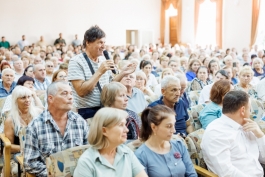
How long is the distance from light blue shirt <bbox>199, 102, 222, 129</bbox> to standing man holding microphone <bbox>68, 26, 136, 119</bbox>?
0.85m

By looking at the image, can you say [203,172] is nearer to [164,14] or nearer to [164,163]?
[164,163]

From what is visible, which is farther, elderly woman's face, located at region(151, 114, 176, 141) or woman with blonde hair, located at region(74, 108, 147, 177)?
elderly woman's face, located at region(151, 114, 176, 141)

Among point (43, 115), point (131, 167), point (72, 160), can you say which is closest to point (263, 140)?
point (131, 167)

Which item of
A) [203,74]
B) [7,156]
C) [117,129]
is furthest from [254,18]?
[117,129]

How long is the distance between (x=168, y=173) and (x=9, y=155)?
1.49 metres

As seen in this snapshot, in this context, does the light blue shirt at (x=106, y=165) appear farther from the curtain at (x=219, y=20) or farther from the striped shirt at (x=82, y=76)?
the curtain at (x=219, y=20)

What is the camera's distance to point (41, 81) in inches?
212

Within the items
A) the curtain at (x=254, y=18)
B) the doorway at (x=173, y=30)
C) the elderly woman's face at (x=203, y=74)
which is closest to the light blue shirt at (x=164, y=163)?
the elderly woman's face at (x=203, y=74)

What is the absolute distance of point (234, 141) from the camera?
2484mm

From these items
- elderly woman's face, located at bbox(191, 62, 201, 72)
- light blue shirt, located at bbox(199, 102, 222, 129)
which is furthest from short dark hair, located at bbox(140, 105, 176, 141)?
elderly woman's face, located at bbox(191, 62, 201, 72)

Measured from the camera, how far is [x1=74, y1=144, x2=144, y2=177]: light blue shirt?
1.92 metres

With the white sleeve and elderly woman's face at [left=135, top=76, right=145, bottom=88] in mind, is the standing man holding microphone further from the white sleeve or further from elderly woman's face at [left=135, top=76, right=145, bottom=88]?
elderly woman's face at [left=135, top=76, right=145, bottom=88]

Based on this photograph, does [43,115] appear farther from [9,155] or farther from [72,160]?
[9,155]

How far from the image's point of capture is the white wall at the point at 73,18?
1450 cm
